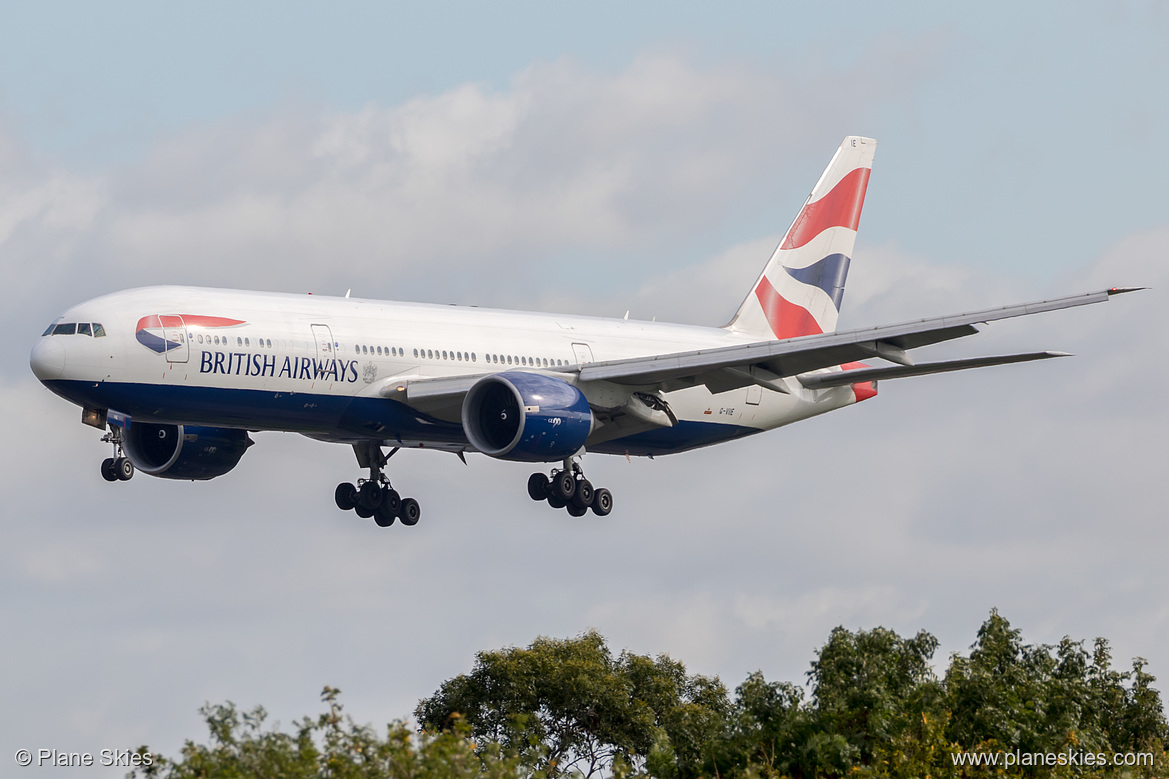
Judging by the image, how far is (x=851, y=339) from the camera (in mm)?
41906

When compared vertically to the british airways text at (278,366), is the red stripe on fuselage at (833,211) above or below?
above

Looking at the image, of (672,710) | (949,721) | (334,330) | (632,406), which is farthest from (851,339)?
(672,710)

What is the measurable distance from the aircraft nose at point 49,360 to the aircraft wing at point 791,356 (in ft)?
39.9

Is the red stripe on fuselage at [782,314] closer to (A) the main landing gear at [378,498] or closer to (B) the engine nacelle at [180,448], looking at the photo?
(A) the main landing gear at [378,498]

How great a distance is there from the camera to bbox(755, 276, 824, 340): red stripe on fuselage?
54969 mm

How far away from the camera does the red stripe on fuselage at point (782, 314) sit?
54969mm

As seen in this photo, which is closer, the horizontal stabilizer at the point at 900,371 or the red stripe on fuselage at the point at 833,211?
the horizontal stabilizer at the point at 900,371

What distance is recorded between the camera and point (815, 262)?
56656 mm

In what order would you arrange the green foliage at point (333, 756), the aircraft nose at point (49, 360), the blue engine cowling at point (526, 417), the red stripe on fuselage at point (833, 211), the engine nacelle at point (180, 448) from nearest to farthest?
the green foliage at point (333, 756) < the aircraft nose at point (49, 360) < the blue engine cowling at point (526, 417) < the engine nacelle at point (180, 448) < the red stripe on fuselage at point (833, 211)

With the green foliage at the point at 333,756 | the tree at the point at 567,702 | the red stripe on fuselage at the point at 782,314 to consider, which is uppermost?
the red stripe on fuselage at the point at 782,314

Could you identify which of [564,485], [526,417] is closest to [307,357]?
[526,417]

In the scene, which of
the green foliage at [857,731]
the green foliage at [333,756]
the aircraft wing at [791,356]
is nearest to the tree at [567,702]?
the green foliage at [857,731]

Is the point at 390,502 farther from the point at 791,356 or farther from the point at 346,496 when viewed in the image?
the point at 791,356

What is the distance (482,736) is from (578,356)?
999 inches
